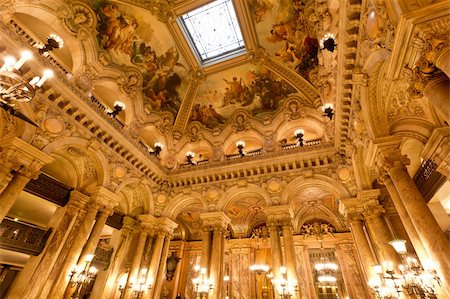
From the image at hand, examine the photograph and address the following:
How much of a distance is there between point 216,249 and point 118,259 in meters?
4.87

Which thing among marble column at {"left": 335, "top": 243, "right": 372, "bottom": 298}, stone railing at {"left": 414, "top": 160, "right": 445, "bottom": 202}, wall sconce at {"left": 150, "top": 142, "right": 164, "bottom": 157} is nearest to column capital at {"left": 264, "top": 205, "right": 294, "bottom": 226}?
stone railing at {"left": 414, "top": 160, "right": 445, "bottom": 202}

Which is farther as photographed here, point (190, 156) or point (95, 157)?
point (190, 156)

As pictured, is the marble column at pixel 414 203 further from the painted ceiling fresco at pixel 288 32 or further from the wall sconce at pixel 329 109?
the painted ceiling fresco at pixel 288 32

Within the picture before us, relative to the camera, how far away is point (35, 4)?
8.88 meters

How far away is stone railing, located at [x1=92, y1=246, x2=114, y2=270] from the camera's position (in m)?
10.1

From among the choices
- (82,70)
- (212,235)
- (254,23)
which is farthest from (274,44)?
(212,235)

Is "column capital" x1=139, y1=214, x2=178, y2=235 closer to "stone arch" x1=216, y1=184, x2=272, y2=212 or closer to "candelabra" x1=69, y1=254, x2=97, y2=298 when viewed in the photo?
"stone arch" x1=216, y1=184, x2=272, y2=212

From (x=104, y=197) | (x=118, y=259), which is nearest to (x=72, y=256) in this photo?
(x=104, y=197)

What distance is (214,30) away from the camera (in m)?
12.8

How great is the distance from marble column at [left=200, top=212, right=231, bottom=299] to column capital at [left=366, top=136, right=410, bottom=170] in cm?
675

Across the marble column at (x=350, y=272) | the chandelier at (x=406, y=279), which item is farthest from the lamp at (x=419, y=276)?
the marble column at (x=350, y=272)

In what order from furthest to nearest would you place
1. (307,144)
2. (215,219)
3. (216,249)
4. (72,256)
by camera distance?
(307,144), (215,219), (216,249), (72,256)

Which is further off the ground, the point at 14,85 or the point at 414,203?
the point at 14,85

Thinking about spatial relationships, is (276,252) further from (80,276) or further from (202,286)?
(80,276)
